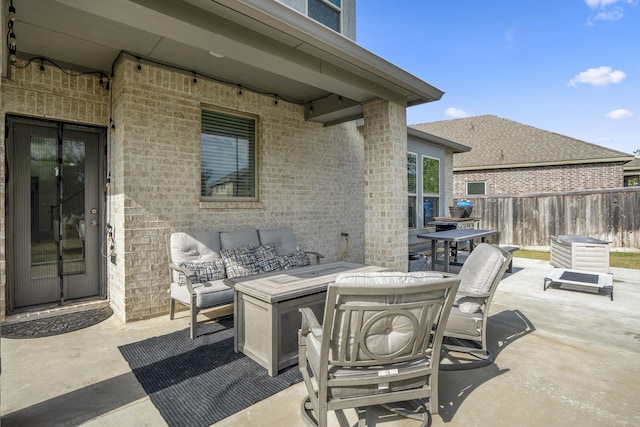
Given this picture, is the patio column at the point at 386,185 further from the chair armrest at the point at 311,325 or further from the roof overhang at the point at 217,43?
the chair armrest at the point at 311,325

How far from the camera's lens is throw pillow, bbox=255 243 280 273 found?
4.33 metres

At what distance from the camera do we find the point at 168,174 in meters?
4.41

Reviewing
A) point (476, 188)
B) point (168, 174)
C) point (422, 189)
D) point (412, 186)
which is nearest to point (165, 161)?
point (168, 174)

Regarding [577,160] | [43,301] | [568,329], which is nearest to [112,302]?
[43,301]

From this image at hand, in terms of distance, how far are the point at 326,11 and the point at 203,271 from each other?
495cm

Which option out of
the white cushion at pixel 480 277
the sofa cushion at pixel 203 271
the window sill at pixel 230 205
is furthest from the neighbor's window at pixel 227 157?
the white cushion at pixel 480 277

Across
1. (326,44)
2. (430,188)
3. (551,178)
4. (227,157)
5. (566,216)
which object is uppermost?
(326,44)

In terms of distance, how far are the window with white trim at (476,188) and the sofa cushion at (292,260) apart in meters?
12.2

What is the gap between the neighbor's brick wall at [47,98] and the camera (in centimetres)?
383

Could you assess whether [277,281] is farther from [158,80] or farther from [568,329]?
[568,329]

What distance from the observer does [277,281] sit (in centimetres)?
326

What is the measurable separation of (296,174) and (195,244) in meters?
2.39

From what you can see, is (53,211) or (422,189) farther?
(422,189)

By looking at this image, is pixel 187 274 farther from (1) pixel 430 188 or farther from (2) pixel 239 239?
(1) pixel 430 188
